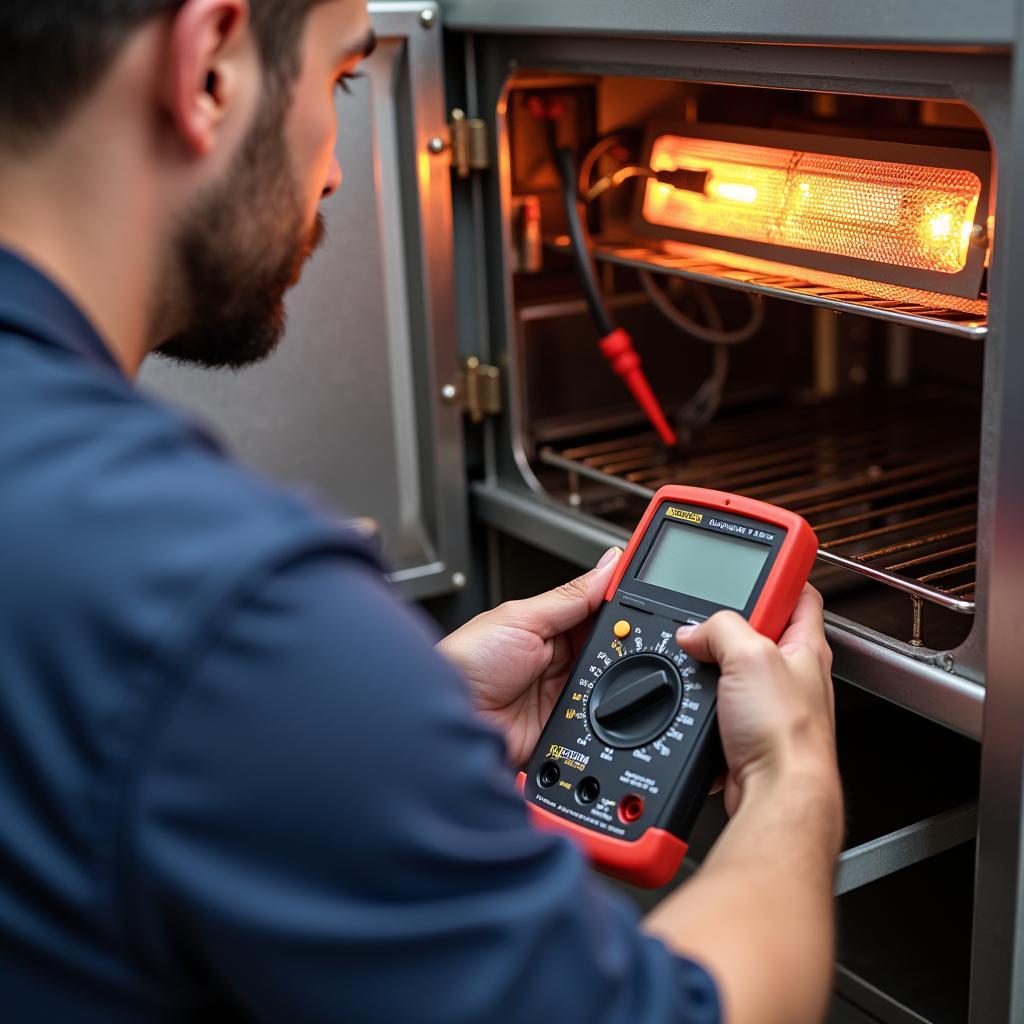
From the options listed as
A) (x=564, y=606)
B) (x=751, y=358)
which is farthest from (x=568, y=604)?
(x=751, y=358)

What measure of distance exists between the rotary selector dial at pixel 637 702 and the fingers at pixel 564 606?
10 cm

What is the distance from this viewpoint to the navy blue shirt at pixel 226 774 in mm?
592

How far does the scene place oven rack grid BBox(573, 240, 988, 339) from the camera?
111 centimetres

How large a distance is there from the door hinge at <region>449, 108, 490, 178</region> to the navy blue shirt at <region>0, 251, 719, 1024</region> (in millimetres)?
873

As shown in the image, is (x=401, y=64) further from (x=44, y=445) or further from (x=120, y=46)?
(x=44, y=445)

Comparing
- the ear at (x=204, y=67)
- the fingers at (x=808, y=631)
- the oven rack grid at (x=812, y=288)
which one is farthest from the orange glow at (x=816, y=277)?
the ear at (x=204, y=67)

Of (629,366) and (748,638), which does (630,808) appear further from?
(629,366)

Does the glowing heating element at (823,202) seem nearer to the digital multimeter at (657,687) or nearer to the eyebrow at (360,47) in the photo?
the digital multimeter at (657,687)

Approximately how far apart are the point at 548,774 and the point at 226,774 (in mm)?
504

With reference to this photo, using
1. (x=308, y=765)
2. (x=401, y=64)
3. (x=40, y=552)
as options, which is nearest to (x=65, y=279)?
(x=40, y=552)

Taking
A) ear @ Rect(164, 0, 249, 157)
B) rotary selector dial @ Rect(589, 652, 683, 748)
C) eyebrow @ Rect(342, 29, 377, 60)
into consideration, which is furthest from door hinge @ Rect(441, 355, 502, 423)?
ear @ Rect(164, 0, 249, 157)

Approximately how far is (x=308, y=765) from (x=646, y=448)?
106 cm

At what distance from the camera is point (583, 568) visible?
5.19ft

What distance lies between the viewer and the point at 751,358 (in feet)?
5.81
